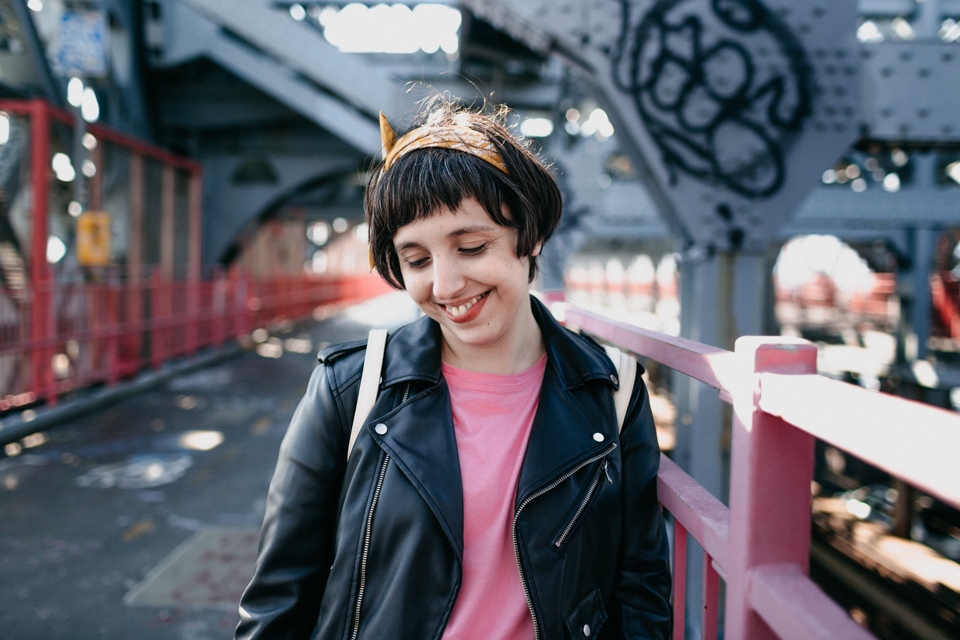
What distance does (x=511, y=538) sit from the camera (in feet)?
4.72

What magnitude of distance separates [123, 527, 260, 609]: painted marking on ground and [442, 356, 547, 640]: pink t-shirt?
2659 millimetres

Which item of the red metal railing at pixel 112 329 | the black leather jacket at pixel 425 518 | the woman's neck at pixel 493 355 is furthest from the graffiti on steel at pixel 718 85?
the red metal railing at pixel 112 329

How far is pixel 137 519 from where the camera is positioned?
463 cm

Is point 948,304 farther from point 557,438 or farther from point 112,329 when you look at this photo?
point 112,329

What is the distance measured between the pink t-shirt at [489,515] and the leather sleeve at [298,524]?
31 centimetres

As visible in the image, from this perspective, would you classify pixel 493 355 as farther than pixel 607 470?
Yes

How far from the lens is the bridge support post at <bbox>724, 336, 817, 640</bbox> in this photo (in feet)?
3.39

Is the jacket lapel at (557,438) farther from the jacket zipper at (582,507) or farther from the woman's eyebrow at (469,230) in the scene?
the woman's eyebrow at (469,230)

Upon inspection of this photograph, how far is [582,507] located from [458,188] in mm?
782

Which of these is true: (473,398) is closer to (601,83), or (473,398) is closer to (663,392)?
(601,83)

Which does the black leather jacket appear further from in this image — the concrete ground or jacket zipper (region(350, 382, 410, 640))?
the concrete ground

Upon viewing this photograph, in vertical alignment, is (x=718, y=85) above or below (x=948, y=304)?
above

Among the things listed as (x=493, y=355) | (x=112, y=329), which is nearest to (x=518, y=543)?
(x=493, y=355)

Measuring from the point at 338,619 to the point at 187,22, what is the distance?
13.4 metres
